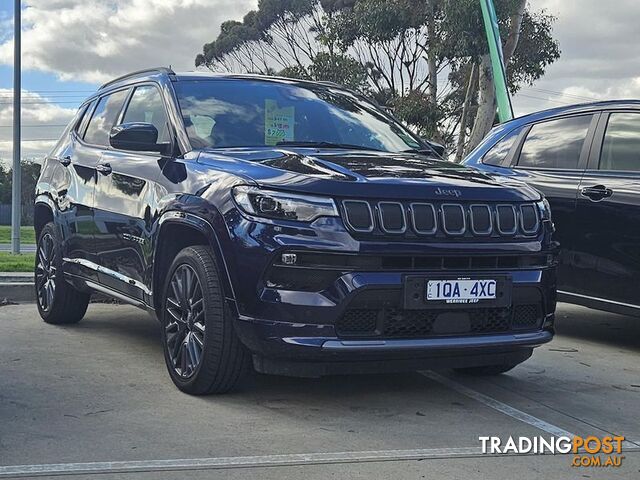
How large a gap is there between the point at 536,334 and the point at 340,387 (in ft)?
3.68

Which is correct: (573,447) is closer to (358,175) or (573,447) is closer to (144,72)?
(358,175)

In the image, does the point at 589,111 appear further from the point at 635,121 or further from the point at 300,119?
the point at 300,119

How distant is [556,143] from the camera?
255 inches

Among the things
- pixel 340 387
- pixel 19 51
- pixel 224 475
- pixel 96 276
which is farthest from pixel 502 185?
pixel 19 51

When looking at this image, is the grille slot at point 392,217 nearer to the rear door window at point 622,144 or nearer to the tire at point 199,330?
the tire at point 199,330

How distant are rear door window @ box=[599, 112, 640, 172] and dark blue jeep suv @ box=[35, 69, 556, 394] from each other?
1600mm

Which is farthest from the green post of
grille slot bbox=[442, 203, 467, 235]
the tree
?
grille slot bbox=[442, 203, 467, 235]

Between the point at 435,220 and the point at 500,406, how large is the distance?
43.6 inches

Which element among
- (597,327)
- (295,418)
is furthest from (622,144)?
(295,418)

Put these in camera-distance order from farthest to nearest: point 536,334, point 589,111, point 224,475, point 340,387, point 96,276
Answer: point 589,111, point 96,276, point 340,387, point 536,334, point 224,475

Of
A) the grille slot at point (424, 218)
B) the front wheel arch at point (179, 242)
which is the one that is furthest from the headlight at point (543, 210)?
the front wheel arch at point (179, 242)

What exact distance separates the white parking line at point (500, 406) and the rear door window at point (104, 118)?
9.32 feet

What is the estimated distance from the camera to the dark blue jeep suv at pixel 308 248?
3.96 m

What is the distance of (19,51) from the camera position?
50.6 ft
